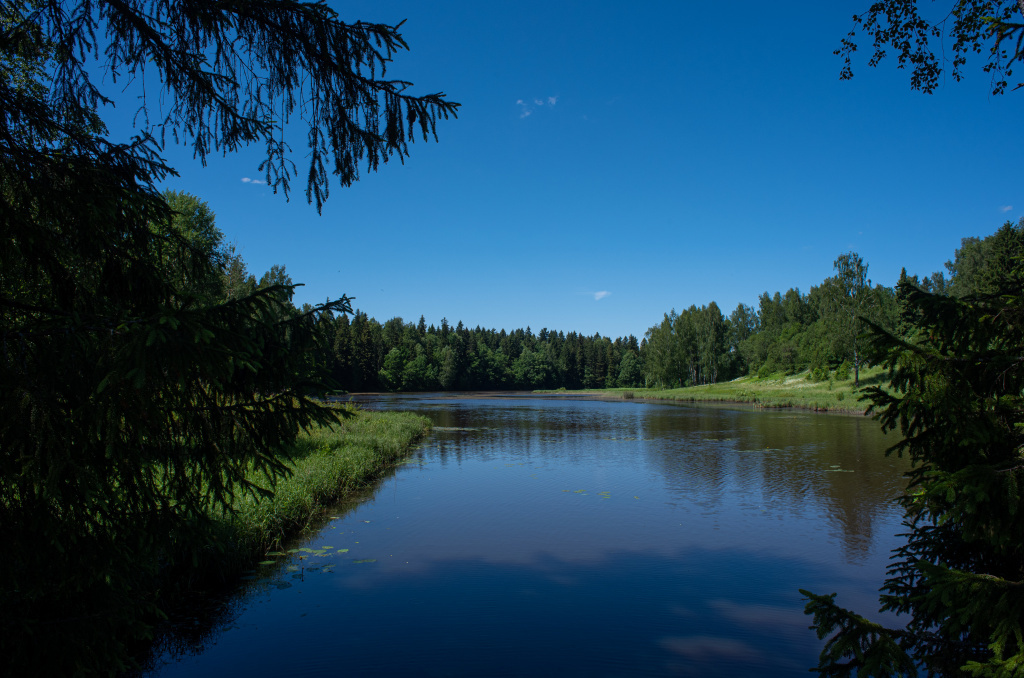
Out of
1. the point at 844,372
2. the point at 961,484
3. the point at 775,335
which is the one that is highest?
the point at 775,335

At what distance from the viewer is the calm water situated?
6.00 m

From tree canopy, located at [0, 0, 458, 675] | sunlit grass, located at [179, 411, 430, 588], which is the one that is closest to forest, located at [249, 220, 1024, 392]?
sunlit grass, located at [179, 411, 430, 588]

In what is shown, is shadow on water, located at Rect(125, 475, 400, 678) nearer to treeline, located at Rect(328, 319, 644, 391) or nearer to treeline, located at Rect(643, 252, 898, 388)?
treeline, located at Rect(643, 252, 898, 388)

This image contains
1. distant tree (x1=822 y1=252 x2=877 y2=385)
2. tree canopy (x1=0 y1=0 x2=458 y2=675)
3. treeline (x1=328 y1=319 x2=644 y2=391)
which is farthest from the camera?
treeline (x1=328 y1=319 x2=644 y2=391)

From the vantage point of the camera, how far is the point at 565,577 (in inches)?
324

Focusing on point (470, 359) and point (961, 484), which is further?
point (470, 359)

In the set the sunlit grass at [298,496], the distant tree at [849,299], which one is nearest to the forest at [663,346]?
the distant tree at [849,299]

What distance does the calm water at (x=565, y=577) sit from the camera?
600 centimetres

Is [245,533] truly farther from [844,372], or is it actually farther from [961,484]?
[844,372]

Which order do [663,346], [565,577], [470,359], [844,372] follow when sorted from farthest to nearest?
[470,359] → [663,346] → [844,372] → [565,577]

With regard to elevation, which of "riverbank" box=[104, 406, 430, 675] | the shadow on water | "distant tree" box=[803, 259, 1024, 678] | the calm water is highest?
"distant tree" box=[803, 259, 1024, 678]

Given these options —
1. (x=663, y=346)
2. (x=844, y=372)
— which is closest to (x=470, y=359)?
(x=663, y=346)

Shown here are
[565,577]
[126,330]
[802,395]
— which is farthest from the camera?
[802,395]

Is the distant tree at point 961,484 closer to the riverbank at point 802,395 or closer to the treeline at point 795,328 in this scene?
the riverbank at point 802,395
